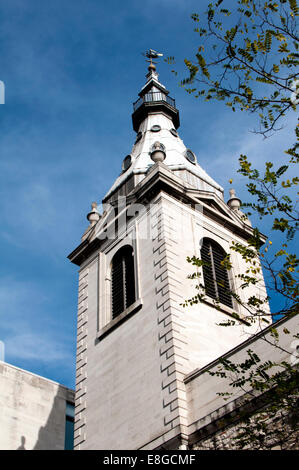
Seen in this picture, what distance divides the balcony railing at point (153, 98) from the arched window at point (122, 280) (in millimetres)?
15192

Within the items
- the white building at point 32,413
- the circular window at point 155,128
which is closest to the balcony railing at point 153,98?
the circular window at point 155,128

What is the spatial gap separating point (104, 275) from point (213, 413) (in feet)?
35.5

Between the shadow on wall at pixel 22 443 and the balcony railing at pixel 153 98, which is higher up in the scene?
the balcony railing at pixel 153 98

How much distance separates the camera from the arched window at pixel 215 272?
26270 millimetres

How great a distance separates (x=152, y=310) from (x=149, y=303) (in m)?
0.48

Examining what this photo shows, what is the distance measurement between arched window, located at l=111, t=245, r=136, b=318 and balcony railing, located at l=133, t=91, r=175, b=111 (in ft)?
49.8

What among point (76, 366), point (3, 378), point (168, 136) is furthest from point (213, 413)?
point (168, 136)

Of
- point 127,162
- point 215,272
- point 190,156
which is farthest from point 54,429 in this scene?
point 190,156

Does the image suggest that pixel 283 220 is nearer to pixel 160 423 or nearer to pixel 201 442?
pixel 201 442

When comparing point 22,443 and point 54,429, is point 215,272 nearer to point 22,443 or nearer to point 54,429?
point 54,429

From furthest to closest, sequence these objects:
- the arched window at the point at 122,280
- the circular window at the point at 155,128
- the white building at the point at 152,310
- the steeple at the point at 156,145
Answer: the circular window at the point at 155,128, the steeple at the point at 156,145, the arched window at the point at 122,280, the white building at the point at 152,310

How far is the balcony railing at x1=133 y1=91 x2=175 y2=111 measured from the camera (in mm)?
40931

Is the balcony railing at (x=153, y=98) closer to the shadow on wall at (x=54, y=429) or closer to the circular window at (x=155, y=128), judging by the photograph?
the circular window at (x=155, y=128)
